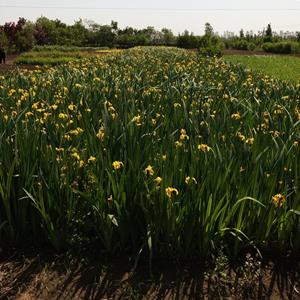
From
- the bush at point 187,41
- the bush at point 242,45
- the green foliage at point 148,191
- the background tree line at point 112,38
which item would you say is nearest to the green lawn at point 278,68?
the background tree line at point 112,38

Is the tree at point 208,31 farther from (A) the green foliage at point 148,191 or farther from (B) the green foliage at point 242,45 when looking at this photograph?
(A) the green foliage at point 148,191

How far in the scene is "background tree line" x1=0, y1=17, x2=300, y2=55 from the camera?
33.2m

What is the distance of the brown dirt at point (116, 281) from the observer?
7.02 ft

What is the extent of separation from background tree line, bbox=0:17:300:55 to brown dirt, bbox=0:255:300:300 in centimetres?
1981

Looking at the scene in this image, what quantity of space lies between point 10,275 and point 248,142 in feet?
5.32

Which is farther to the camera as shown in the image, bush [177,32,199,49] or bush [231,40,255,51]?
bush [177,32,199,49]

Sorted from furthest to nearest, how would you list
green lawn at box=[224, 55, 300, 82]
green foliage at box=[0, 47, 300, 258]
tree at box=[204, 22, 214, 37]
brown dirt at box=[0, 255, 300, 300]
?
1. tree at box=[204, 22, 214, 37]
2. green lawn at box=[224, 55, 300, 82]
3. green foliage at box=[0, 47, 300, 258]
4. brown dirt at box=[0, 255, 300, 300]

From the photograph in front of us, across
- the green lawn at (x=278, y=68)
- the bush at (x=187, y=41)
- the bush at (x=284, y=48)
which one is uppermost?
the bush at (x=187, y=41)

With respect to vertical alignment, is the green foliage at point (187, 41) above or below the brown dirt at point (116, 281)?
above

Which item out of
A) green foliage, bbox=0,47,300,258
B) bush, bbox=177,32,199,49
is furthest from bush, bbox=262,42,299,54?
green foliage, bbox=0,47,300,258

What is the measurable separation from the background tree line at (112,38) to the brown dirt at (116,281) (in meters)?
19.8

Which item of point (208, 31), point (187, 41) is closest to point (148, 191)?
point (208, 31)

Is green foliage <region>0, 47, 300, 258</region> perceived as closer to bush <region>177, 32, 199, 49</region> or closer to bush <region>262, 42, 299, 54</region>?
bush <region>262, 42, 299, 54</region>

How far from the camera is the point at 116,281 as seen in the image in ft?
7.33
